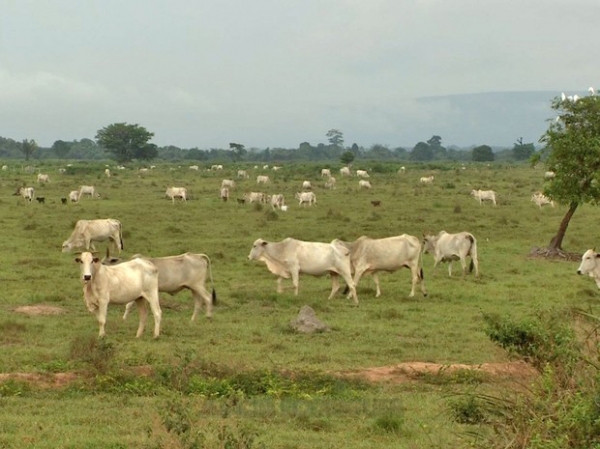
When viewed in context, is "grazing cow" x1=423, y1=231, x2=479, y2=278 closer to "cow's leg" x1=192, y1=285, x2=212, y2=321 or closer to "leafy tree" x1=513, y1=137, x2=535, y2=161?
"cow's leg" x1=192, y1=285, x2=212, y2=321

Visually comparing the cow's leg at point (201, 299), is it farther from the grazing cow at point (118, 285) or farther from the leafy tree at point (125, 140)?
the leafy tree at point (125, 140)

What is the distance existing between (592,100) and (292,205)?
18.2 metres

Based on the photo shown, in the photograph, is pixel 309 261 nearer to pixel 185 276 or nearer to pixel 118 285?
pixel 185 276

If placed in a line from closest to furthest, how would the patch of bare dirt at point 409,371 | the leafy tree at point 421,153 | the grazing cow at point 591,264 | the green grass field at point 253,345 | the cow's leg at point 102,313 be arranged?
the green grass field at point 253,345 < the patch of bare dirt at point 409,371 < the cow's leg at point 102,313 < the grazing cow at point 591,264 < the leafy tree at point 421,153

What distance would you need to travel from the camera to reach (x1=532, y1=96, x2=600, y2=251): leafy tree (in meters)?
24.0

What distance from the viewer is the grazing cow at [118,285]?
1348cm

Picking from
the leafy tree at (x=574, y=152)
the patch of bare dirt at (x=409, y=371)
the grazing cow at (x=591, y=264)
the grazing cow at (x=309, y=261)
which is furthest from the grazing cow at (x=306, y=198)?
the patch of bare dirt at (x=409, y=371)

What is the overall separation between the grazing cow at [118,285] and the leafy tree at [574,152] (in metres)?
14.3

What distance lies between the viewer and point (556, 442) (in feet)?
17.9

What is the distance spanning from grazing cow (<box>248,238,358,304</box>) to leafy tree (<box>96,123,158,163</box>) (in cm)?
7798

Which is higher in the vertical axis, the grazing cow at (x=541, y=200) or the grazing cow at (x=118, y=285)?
the grazing cow at (x=118, y=285)

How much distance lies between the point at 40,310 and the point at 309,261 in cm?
559

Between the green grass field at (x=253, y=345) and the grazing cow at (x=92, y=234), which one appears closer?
the green grass field at (x=253, y=345)

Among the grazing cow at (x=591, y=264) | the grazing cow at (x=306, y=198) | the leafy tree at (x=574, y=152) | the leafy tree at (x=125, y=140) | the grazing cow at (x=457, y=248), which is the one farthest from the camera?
the leafy tree at (x=125, y=140)
